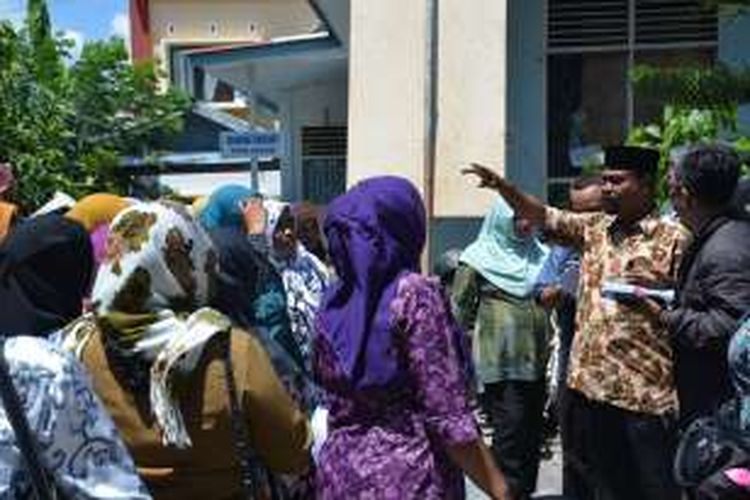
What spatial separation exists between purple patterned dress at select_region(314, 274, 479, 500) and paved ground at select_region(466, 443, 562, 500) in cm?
412

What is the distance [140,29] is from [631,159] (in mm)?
40443

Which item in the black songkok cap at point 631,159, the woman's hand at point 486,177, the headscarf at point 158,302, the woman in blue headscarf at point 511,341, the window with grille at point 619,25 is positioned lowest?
the woman in blue headscarf at point 511,341

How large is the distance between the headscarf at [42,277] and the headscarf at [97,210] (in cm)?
207

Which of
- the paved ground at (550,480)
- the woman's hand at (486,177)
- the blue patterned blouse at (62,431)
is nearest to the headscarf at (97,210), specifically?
the woman's hand at (486,177)

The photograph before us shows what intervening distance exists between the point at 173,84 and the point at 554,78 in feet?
79.8

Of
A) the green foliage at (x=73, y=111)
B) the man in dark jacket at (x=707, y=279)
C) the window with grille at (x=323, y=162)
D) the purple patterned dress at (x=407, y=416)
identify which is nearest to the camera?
the purple patterned dress at (x=407, y=416)

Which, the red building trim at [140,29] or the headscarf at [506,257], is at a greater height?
the red building trim at [140,29]

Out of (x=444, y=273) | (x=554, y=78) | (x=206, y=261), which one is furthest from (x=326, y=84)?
(x=206, y=261)

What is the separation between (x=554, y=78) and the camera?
15242 mm

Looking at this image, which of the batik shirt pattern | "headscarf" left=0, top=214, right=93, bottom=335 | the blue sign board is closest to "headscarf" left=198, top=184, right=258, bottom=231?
the batik shirt pattern

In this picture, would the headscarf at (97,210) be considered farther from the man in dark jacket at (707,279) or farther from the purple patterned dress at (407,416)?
the man in dark jacket at (707,279)

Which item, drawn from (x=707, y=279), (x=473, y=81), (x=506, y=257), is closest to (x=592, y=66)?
(x=473, y=81)

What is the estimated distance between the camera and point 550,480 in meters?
9.62

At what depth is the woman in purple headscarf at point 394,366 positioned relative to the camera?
163 inches
